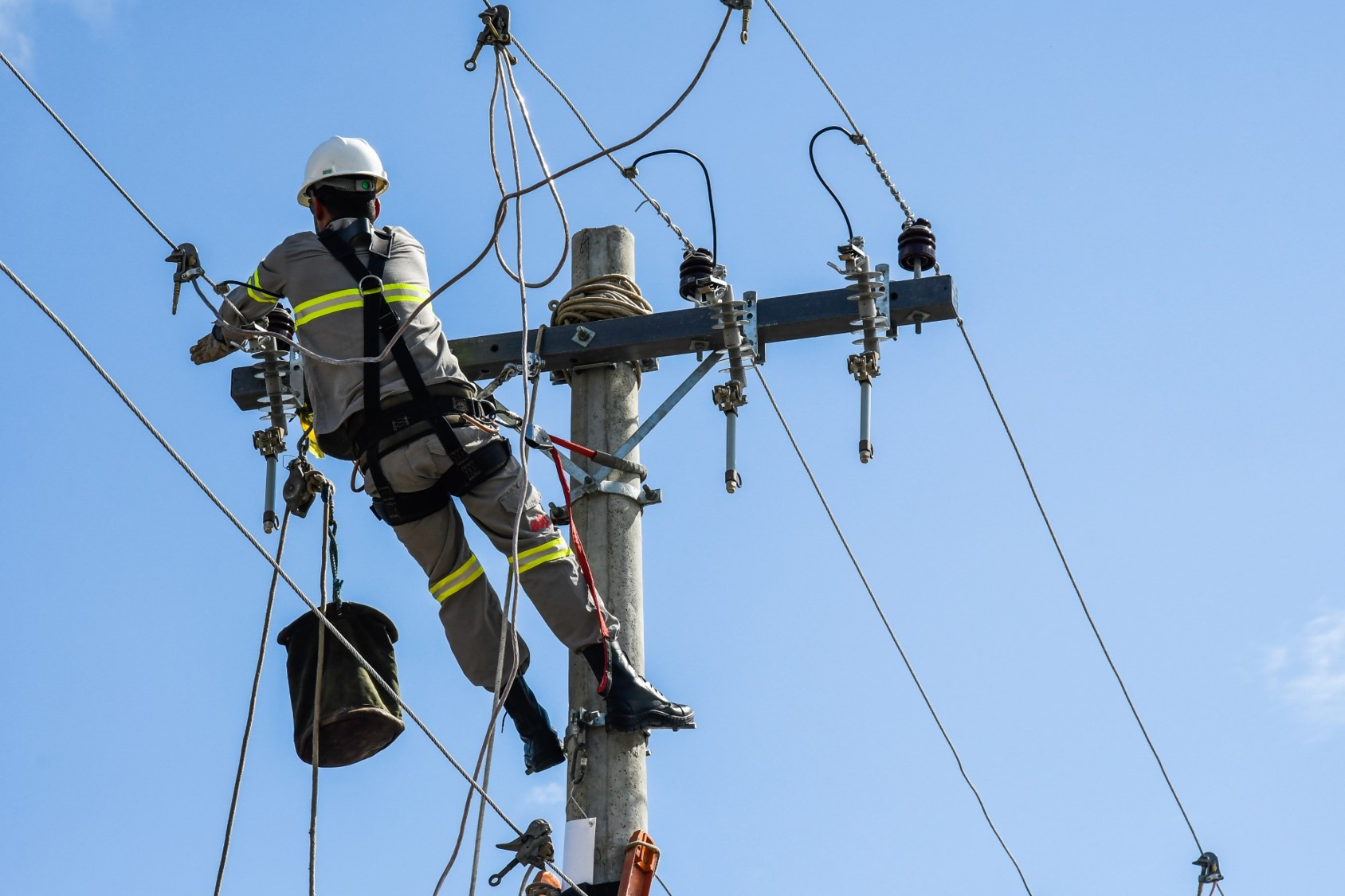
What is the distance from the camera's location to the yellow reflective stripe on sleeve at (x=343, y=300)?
21.2 feet

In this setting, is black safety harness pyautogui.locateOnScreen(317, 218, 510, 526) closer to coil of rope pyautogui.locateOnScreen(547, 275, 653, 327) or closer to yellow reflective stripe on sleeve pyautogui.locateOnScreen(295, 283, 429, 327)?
yellow reflective stripe on sleeve pyautogui.locateOnScreen(295, 283, 429, 327)

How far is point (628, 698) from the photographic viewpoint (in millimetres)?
6301

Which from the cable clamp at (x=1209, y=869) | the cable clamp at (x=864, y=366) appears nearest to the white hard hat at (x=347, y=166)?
the cable clamp at (x=864, y=366)

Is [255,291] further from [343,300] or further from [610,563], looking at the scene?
[610,563]

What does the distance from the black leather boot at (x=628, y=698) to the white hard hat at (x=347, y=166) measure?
162cm

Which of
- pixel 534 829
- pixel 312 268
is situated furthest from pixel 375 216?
pixel 534 829

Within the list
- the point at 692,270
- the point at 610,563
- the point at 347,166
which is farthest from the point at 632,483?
the point at 347,166

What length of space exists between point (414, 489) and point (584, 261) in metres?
1.08

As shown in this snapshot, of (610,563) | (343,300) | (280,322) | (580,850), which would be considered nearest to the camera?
(580,850)

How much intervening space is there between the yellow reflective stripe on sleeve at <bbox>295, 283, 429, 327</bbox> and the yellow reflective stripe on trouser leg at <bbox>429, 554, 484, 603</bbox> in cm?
80

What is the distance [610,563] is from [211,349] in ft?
4.52

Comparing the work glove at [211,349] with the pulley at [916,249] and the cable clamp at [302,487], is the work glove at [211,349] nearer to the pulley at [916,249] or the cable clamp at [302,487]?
the cable clamp at [302,487]

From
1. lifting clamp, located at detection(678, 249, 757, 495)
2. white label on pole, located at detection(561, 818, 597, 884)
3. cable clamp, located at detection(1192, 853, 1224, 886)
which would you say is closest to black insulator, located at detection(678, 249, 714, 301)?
lifting clamp, located at detection(678, 249, 757, 495)

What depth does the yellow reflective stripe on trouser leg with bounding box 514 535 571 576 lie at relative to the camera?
6355 millimetres
